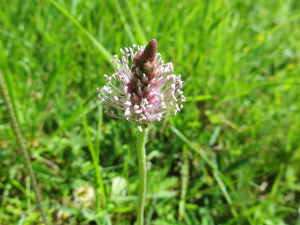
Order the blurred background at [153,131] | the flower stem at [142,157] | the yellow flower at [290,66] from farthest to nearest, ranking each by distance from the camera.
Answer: the yellow flower at [290,66], the blurred background at [153,131], the flower stem at [142,157]

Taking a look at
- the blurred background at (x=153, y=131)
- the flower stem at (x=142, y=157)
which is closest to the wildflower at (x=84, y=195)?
the blurred background at (x=153, y=131)

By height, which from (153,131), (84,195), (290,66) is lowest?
(84,195)

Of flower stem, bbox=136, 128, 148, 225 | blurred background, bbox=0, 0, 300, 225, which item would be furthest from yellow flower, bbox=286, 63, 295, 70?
flower stem, bbox=136, 128, 148, 225

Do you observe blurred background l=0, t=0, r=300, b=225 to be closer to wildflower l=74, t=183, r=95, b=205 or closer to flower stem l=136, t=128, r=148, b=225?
wildflower l=74, t=183, r=95, b=205

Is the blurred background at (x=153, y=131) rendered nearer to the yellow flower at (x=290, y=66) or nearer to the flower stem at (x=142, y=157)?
the yellow flower at (x=290, y=66)

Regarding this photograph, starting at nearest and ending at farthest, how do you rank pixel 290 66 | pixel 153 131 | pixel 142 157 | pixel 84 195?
pixel 142 157, pixel 84 195, pixel 153 131, pixel 290 66

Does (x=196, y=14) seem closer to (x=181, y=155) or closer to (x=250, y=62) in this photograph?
(x=250, y=62)

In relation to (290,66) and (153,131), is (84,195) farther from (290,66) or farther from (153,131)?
(290,66)

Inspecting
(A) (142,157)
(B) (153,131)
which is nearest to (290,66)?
(B) (153,131)

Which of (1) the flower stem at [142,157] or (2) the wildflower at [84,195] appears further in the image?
(2) the wildflower at [84,195]
